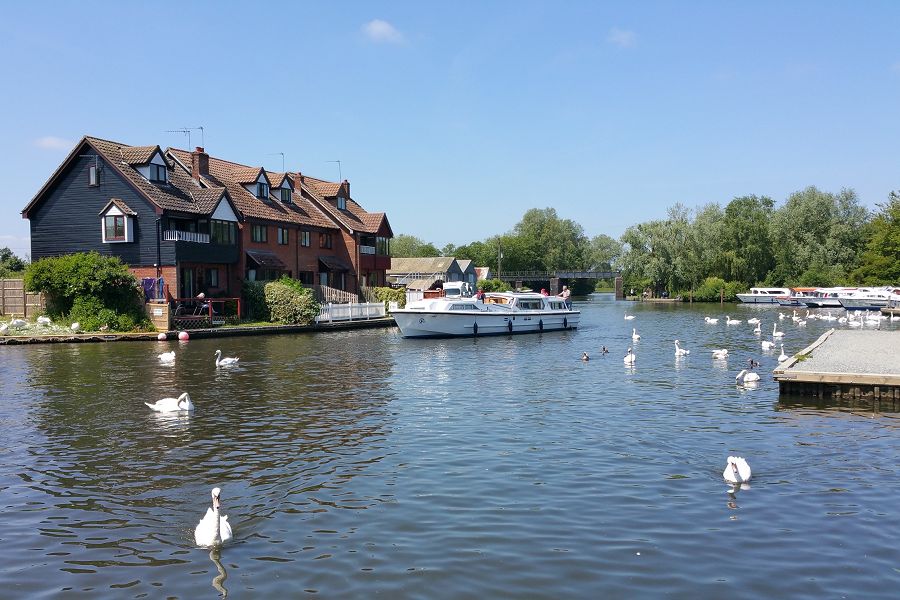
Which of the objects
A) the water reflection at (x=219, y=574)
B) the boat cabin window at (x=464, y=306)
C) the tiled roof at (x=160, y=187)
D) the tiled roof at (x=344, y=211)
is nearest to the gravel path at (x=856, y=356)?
the water reflection at (x=219, y=574)

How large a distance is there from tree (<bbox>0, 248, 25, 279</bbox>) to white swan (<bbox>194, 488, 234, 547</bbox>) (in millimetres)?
63328

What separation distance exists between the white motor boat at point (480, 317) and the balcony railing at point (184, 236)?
1429 cm

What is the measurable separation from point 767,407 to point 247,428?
1519 cm

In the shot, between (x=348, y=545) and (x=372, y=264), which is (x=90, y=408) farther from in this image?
(x=372, y=264)

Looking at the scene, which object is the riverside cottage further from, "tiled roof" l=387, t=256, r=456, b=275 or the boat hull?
"tiled roof" l=387, t=256, r=456, b=275

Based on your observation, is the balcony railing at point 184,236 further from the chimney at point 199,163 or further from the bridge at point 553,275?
the bridge at point 553,275

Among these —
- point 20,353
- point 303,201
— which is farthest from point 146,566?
point 303,201

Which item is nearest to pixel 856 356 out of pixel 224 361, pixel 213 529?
pixel 213 529

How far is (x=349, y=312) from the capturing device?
56062mm

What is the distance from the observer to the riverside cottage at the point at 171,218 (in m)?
47.0

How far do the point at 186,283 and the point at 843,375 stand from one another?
132ft

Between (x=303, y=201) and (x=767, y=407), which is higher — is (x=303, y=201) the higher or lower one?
the higher one

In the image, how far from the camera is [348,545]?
11.0m

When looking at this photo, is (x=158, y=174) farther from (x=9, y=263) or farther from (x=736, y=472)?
(x=736, y=472)
